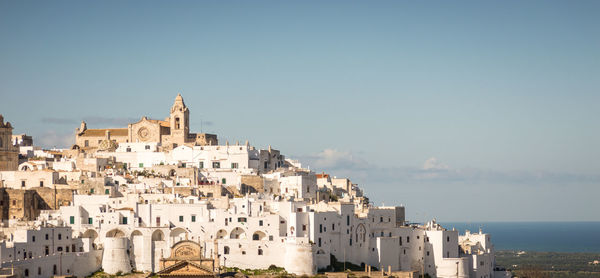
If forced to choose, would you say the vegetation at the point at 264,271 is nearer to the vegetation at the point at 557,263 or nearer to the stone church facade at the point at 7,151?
the stone church facade at the point at 7,151

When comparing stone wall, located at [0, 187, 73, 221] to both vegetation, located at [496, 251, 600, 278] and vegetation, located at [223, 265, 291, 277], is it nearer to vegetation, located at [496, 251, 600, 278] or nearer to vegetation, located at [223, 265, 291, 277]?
vegetation, located at [223, 265, 291, 277]

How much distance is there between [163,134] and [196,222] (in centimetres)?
2610

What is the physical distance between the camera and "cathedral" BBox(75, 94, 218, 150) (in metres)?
95.6

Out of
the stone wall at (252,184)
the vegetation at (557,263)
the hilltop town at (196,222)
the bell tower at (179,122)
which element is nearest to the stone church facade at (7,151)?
the hilltop town at (196,222)

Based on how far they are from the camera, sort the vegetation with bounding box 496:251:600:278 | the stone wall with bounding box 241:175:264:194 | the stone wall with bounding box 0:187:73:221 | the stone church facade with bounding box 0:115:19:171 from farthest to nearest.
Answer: the vegetation with bounding box 496:251:600:278 → the stone church facade with bounding box 0:115:19:171 → the stone wall with bounding box 241:175:264:194 → the stone wall with bounding box 0:187:73:221

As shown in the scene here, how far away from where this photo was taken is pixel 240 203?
2896 inches

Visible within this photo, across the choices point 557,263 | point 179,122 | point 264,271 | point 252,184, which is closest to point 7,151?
point 179,122

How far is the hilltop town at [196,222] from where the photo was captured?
228 feet

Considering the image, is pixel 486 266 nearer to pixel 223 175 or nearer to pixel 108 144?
pixel 223 175

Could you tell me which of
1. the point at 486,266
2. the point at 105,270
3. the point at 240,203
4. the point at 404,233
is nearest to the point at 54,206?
the point at 105,270

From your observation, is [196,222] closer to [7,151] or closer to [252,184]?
[252,184]

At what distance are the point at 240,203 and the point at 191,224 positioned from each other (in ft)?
13.9

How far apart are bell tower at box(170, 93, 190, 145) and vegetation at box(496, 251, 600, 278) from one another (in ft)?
177

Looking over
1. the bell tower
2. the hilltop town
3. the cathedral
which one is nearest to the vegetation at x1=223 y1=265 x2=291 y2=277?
the hilltop town
